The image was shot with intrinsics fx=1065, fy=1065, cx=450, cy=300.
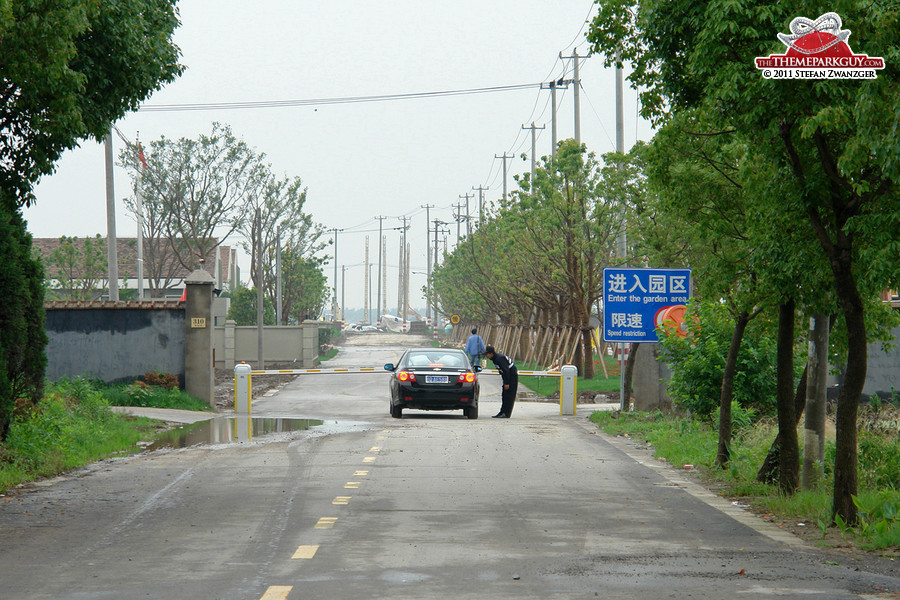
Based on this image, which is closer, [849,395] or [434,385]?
[849,395]

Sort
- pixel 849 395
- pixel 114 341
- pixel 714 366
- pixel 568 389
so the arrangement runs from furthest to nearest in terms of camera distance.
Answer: pixel 114 341
pixel 568 389
pixel 714 366
pixel 849 395

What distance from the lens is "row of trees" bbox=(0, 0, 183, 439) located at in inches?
424

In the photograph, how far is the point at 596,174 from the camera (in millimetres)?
37938

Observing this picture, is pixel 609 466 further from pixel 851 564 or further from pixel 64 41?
pixel 64 41

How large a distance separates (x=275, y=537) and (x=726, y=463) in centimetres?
711

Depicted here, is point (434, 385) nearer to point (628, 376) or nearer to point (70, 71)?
point (628, 376)

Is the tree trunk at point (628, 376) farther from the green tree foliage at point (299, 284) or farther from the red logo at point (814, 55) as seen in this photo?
the green tree foliage at point (299, 284)

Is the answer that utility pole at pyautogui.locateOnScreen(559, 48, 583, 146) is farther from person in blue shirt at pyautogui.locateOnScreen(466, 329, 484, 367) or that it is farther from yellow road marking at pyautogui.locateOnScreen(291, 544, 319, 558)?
yellow road marking at pyautogui.locateOnScreen(291, 544, 319, 558)

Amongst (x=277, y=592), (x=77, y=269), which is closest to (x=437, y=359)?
(x=277, y=592)

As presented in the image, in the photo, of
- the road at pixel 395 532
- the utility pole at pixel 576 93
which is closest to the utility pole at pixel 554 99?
the utility pole at pixel 576 93

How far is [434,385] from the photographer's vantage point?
22.5 m

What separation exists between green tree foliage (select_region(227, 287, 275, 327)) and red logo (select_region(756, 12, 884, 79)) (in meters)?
50.4

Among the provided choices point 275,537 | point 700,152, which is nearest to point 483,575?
point 275,537

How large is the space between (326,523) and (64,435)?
7.46m
